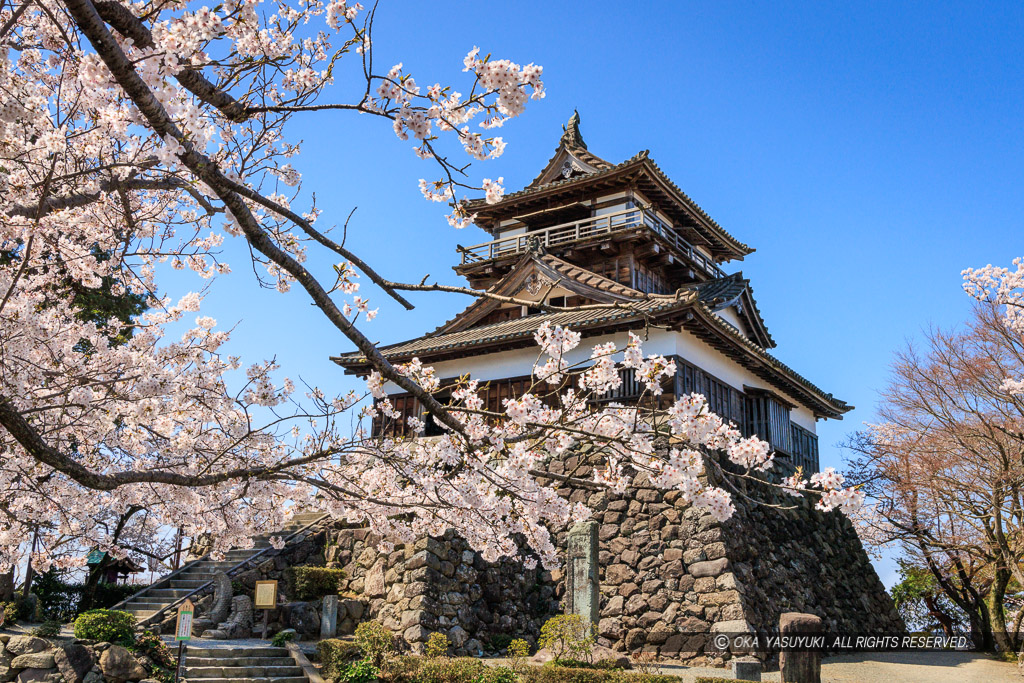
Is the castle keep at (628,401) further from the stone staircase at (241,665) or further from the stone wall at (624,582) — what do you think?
the stone staircase at (241,665)

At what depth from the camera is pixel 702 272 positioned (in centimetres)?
2370

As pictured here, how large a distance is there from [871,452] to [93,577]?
19.4 metres

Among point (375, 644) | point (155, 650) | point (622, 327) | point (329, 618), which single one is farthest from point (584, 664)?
point (622, 327)

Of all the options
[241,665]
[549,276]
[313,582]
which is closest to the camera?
[241,665]

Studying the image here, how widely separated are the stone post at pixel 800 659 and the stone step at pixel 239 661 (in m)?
7.35

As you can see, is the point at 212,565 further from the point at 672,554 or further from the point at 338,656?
Result: the point at 672,554

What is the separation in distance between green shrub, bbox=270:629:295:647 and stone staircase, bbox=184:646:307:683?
55 centimetres

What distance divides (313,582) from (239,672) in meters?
3.23

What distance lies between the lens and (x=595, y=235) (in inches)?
853

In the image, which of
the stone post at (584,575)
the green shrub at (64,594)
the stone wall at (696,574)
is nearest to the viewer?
the stone post at (584,575)

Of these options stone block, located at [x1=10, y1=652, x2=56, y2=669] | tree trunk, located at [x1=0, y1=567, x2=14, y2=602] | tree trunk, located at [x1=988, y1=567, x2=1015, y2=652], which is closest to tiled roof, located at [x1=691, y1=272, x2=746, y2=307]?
tree trunk, located at [x1=988, y1=567, x2=1015, y2=652]

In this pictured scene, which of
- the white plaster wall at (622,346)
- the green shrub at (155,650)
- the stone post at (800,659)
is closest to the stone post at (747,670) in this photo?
the stone post at (800,659)

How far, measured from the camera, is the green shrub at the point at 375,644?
10805 mm

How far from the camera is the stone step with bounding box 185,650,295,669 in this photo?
37.0 feet
